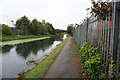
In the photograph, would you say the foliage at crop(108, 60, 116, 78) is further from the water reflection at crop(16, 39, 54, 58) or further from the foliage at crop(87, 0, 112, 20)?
the water reflection at crop(16, 39, 54, 58)

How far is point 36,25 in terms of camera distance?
42156 mm

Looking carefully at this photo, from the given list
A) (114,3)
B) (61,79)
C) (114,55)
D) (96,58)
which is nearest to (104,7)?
(114,3)

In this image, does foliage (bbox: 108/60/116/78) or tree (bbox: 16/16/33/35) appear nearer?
foliage (bbox: 108/60/116/78)

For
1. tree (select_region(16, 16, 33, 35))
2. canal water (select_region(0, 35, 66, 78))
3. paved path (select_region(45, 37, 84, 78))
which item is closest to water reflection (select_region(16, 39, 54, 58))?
canal water (select_region(0, 35, 66, 78))

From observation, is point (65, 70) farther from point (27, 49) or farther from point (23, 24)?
point (23, 24)

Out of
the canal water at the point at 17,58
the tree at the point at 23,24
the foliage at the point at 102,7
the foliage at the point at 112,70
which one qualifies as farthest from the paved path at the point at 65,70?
the tree at the point at 23,24

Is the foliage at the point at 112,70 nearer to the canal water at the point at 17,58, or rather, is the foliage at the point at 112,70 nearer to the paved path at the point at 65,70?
the paved path at the point at 65,70

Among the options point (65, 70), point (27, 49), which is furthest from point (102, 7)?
point (27, 49)

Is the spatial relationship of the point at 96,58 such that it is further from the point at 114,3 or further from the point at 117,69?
the point at 114,3

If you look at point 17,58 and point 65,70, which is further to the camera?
point 17,58

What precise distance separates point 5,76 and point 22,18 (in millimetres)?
34373

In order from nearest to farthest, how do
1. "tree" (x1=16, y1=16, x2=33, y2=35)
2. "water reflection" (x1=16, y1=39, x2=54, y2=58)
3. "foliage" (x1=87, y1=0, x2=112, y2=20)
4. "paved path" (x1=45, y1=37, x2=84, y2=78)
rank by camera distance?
"foliage" (x1=87, y1=0, x2=112, y2=20) → "paved path" (x1=45, y1=37, x2=84, y2=78) → "water reflection" (x1=16, y1=39, x2=54, y2=58) → "tree" (x1=16, y1=16, x2=33, y2=35)

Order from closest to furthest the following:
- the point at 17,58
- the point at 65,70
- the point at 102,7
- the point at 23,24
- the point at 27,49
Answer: the point at 102,7 → the point at 65,70 → the point at 17,58 → the point at 27,49 → the point at 23,24

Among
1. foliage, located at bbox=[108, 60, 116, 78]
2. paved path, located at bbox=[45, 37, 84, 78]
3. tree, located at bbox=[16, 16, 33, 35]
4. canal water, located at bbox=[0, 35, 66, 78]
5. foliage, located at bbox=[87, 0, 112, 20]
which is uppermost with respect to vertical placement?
tree, located at bbox=[16, 16, 33, 35]
